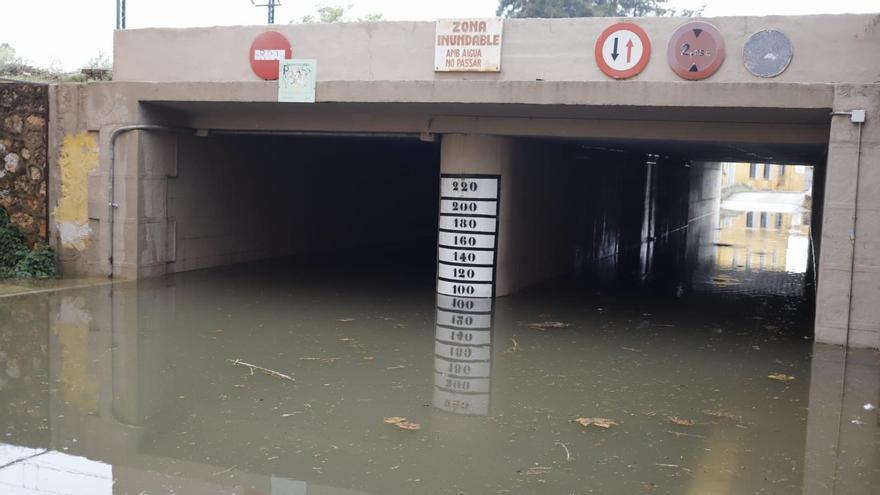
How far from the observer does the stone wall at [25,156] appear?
48.5 ft

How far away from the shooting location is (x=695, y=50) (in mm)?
11508

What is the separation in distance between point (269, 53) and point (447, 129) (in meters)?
2.84

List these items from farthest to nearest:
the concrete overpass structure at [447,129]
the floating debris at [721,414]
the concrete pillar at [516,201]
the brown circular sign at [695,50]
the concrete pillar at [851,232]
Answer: the concrete pillar at [516,201]
the brown circular sign at [695,50]
the concrete overpass structure at [447,129]
the concrete pillar at [851,232]
the floating debris at [721,414]

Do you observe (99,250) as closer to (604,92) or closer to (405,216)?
(604,92)

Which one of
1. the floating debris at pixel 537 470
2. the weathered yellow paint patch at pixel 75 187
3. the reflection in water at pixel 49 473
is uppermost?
the weathered yellow paint patch at pixel 75 187

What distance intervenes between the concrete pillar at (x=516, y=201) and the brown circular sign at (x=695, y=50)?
2984mm

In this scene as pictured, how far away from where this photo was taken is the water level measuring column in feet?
44.6

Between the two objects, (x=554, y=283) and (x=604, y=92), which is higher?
(x=604, y=92)

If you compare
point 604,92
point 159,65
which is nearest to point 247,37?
point 159,65

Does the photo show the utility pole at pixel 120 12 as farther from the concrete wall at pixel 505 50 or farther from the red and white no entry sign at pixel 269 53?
the red and white no entry sign at pixel 269 53

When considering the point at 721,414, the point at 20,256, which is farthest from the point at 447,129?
the point at 20,256

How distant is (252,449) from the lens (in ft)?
21.6

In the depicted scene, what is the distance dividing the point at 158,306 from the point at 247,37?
4.24 meters

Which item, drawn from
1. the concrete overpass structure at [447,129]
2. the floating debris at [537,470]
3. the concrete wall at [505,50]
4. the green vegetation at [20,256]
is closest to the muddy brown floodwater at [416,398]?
the floating debris at [537,470]
